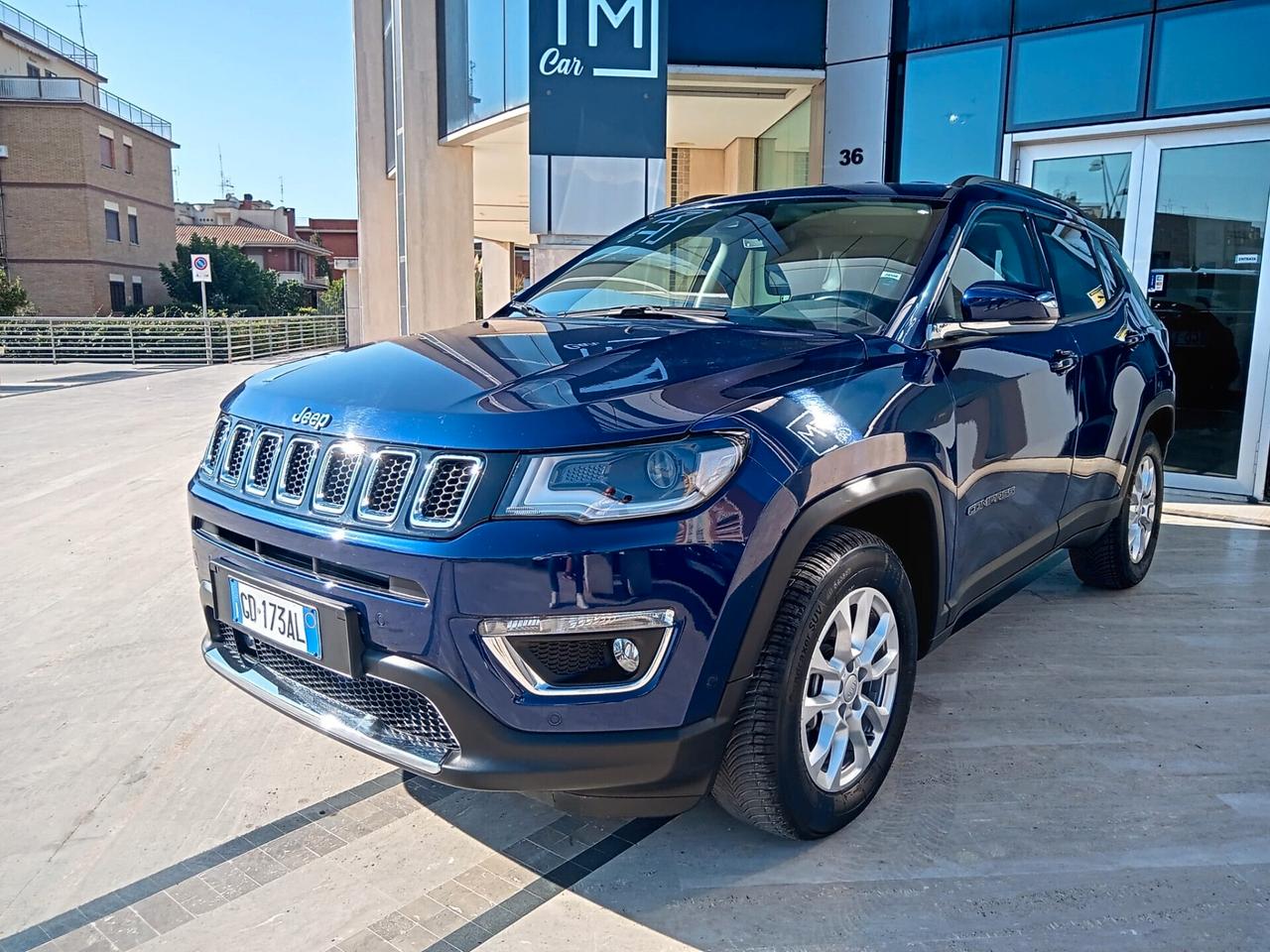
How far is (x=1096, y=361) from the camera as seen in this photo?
3906 mm

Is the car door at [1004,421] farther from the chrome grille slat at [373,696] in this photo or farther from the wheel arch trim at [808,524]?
the chrome grille slat at [373,696]

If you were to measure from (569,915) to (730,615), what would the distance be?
0.82 metres

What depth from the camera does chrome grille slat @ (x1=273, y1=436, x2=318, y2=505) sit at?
2389mm

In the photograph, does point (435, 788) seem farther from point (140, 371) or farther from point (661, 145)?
point (140, 371)

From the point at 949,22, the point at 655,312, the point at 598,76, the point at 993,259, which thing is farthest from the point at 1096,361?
the point at 598,76

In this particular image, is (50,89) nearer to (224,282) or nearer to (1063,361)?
(224,282)

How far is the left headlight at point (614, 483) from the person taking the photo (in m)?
2.08

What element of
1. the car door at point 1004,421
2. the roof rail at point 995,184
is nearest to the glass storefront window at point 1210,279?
A: the roof rail at point 995,184

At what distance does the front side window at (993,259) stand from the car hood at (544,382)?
21.0 inches

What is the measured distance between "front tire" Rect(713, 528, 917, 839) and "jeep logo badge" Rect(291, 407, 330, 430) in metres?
1.15

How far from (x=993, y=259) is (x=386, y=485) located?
7.48 feet

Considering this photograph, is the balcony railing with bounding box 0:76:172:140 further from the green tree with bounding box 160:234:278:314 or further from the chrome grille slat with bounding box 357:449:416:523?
the chrome grille slat with bounding box 357:449:416:523

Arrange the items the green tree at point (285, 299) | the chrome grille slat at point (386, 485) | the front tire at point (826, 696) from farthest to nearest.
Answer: the green tree at point (285, 299), the front tire at point (826, 696), the chrome grille slat at point (386, 485)

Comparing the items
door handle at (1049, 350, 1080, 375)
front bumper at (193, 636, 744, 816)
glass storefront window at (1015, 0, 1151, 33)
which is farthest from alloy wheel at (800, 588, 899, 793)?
glass storefront window at (1015, 0, 1151, 33)
